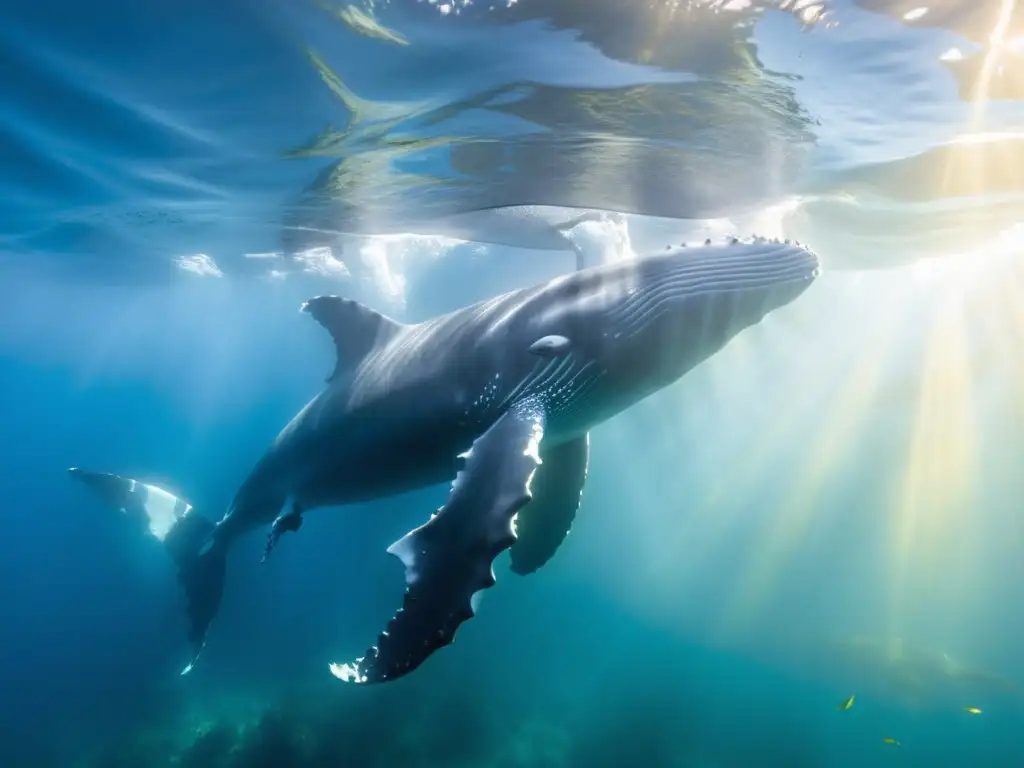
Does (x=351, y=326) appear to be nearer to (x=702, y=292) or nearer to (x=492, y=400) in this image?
(x=492, y=400)

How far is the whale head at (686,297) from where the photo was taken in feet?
14.7

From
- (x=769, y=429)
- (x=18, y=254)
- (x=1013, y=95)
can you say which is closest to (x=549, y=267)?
(x=1013, y=95)

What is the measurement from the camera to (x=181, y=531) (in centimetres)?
1164

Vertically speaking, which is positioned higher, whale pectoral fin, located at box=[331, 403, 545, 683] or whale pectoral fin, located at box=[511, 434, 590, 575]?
whale pectoral fin, located at box=[511, 434, 590, 575]

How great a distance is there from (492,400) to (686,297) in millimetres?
1829

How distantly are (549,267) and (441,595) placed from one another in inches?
1079

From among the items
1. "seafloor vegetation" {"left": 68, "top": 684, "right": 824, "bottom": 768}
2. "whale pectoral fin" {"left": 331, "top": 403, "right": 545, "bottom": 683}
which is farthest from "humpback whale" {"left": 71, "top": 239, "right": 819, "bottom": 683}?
"seafloor vegetation" {"left": 68, "top": 684, "right": 824, "bottom": 768}

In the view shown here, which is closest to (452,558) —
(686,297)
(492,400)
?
(492,400)

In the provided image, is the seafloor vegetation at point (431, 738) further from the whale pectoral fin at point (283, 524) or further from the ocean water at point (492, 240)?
the whale pectoral fin at point (283, 524)

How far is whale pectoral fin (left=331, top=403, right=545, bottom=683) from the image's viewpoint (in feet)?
12.0

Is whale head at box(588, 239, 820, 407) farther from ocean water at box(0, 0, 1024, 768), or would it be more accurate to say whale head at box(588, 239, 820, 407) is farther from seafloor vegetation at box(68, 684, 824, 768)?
seafloor vegetation at box(68, 684, 824, 768)

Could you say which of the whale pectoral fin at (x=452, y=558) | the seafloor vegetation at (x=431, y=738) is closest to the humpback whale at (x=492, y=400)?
the whale pectoral fin at (x=452, y=558)

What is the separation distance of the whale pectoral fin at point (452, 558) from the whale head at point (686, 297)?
4.27 feet

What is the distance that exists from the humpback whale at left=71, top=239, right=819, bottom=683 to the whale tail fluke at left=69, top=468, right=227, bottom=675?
3.53 metres
